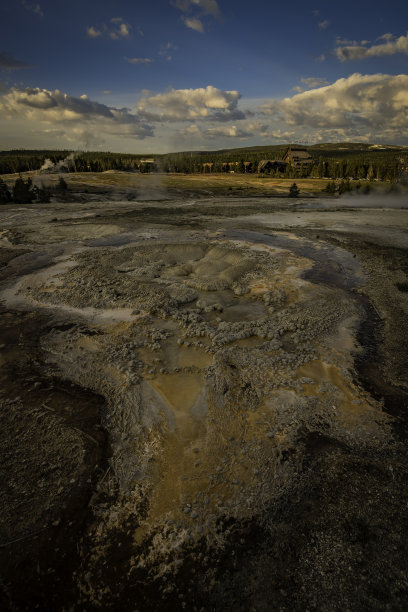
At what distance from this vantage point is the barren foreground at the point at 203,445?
Result: 363cm

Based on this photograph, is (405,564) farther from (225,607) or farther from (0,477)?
(0,477)

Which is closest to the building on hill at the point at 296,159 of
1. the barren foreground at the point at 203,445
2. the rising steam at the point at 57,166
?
the rising steam at the point at 57,166

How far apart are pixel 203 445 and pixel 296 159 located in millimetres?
89539

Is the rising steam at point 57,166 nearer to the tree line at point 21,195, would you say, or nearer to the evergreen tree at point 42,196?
the evergreen tree at point 42,196

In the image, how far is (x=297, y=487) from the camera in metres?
4.57

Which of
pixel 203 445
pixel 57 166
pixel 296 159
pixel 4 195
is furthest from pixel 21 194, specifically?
pixel 296 159

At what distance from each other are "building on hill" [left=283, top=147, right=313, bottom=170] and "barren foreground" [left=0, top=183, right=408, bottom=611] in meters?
77.2

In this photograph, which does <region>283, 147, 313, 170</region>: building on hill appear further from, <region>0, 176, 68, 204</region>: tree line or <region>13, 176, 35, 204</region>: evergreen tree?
<region>13, 176, 35, 204</region>: evergreen tree

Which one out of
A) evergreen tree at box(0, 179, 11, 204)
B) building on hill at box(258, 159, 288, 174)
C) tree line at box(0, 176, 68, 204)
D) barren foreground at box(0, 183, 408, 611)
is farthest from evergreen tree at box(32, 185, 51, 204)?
building on hill at box(258, 159, 288, 174)

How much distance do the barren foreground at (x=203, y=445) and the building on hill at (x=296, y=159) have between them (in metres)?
77.2

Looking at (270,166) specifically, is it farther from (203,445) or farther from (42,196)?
(203,445)

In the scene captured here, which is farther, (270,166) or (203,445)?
(270,166)

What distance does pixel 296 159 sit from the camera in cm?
8094

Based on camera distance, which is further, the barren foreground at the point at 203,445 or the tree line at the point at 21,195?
the tree line at the point at 21,195
